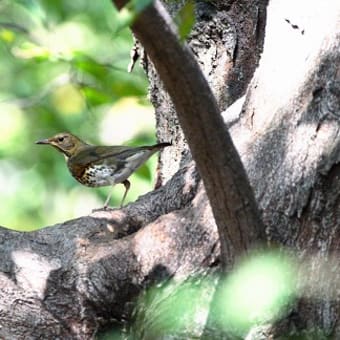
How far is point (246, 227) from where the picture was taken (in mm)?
2498

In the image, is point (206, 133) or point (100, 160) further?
point (100, 160)

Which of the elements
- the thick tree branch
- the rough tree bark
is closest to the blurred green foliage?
the rough tree bark

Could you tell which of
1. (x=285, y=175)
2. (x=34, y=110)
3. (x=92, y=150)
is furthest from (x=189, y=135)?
(x=34, y=110)

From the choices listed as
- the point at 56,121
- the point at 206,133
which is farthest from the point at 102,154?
the point at 206,133

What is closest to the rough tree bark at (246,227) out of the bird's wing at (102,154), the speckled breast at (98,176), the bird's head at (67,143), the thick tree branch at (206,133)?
the thick tree branch at (206,133)

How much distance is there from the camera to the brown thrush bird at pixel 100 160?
4430mm

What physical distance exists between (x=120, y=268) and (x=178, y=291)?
0.82 feet

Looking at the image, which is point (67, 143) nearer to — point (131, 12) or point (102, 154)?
point (102, 154)

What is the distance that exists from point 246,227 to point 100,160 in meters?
2.30

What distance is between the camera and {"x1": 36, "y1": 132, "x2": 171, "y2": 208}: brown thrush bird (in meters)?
4.43

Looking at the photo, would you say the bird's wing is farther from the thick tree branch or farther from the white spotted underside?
the thick tree branch

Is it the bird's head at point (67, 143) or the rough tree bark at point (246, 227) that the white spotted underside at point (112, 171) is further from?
the rough tree bark at point (246, 227)

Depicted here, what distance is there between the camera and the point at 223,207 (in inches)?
95.6

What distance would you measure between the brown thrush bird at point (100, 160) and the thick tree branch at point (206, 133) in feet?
5.39
